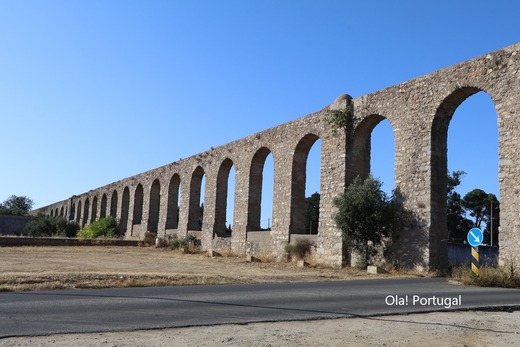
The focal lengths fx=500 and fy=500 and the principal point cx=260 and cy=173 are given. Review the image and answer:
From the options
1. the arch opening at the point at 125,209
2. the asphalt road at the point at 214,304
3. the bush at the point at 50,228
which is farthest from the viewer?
the arch opening at the point at 125,209

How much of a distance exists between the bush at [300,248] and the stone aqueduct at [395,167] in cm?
60

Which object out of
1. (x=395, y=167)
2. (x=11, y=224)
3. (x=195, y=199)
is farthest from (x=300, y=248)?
(x=11, y=224)

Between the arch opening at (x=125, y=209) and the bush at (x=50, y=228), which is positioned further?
the arch opening at (x=125, y=209)

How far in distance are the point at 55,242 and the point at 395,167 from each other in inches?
750

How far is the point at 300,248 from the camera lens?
1811cm

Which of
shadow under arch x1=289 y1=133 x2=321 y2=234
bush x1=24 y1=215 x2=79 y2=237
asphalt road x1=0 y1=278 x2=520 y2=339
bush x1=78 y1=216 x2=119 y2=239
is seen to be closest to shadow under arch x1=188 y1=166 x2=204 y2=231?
shadow under arch x1=289 y1=133 x2=321 y2=234

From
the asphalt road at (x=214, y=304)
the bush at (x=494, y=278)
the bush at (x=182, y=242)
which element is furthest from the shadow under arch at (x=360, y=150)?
the bush at (x=182, y=242)

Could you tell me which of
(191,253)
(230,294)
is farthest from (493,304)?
(191,253)

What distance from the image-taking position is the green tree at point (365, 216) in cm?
1458

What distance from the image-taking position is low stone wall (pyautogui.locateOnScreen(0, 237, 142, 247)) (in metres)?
25.0

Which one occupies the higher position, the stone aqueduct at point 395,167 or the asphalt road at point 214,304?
the stone aqueduct at point 395,167

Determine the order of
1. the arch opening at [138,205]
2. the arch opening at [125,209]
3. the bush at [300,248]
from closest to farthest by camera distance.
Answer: the bush at [300,248] → the arch opening at [138,205] → the arch opening at [125,209]

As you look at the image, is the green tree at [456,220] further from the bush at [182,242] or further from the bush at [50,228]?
the bush at [50,228]

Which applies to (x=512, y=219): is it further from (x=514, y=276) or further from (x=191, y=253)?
(x=191, y=253)
